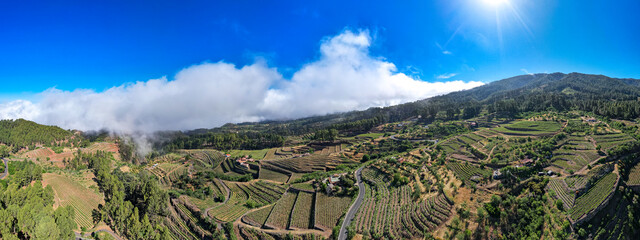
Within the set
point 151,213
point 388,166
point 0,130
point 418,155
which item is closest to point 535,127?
point 418,155

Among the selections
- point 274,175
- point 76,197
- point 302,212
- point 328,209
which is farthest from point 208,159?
point 328,209

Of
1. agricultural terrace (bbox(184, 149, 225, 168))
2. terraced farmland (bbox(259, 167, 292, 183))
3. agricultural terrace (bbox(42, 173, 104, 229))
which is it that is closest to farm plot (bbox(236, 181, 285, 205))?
terraced farmland (bbox(259, 167, 292, 183))

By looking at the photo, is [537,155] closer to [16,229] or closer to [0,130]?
[16,229]

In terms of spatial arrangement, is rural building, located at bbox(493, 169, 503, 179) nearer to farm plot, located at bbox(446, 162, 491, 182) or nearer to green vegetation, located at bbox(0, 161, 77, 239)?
farm plot, located at bbox(446, 162, 491, 182)

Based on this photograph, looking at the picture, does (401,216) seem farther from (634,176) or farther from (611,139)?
(611,139)

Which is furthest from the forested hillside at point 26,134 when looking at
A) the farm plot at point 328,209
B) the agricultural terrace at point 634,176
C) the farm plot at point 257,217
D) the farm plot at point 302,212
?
the agricultural terrace at point 634,176

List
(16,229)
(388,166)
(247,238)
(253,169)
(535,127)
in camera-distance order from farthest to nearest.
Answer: (253,169) < (535,127) < (388,166) < (247,238) < (16,229)
